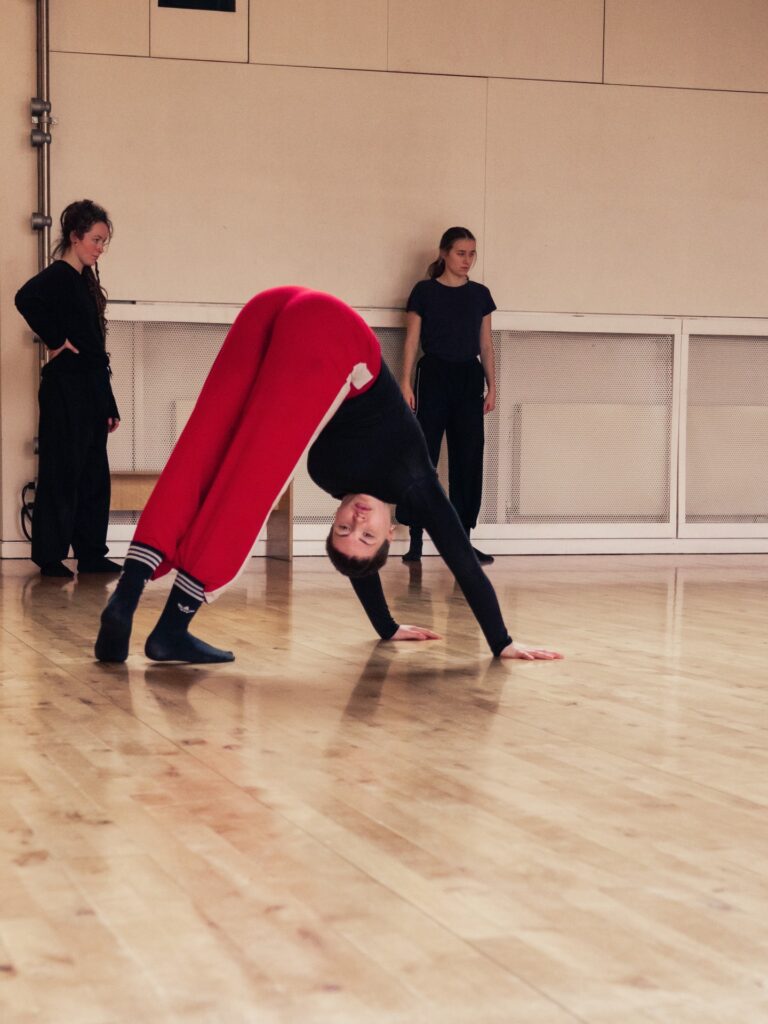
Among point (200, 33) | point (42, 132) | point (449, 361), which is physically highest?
point (200, 33)

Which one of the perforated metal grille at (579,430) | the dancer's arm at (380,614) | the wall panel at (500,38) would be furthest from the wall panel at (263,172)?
the dancer's arm at (380,614)

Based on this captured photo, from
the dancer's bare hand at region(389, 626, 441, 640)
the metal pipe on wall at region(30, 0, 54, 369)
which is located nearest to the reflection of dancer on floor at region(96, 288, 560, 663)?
the dancer's bare hand at region(389, 626, 441, 640)

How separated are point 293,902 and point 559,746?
954mm

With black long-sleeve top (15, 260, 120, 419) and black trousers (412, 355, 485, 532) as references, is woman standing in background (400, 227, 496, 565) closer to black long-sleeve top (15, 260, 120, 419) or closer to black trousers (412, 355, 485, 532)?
black trousers (412, 355, 485, 532)

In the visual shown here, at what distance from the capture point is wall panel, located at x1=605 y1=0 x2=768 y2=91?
22.2 feet

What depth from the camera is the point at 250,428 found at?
3.04 metres

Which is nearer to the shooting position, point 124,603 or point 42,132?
point 124,603

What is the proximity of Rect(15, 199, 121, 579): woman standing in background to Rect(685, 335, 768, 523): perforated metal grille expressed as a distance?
2.99m

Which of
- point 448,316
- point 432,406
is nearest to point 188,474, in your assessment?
point 432,406

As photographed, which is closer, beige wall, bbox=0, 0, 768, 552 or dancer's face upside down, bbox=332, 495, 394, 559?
dancer's face upside down, bbox=332, 495, 394, 559

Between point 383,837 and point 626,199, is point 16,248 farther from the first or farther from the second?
point 383,837

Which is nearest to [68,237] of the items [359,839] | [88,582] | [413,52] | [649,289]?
[88,582]

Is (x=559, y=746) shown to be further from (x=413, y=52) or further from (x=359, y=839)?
(x=413, y=52)

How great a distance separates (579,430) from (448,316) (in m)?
0.94
